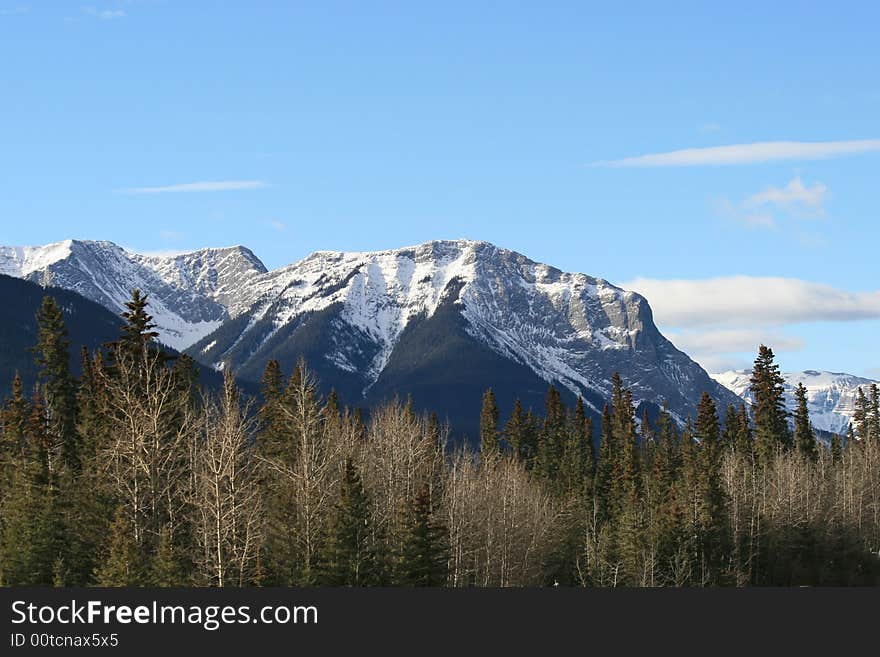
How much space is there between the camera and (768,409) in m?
164

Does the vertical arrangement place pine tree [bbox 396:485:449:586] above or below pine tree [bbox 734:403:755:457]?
below

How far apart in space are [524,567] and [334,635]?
6390 centimetres

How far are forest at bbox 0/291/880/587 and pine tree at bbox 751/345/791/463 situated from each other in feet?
0.93

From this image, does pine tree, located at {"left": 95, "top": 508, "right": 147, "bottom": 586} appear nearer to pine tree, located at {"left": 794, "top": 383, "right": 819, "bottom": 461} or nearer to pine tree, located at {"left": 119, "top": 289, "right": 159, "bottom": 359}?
pine tree, located at {"left": 119, "top": 289, "right": 159, "bottom": 359}

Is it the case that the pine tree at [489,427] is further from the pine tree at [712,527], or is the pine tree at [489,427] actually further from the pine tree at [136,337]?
the pine tree at [136,337]

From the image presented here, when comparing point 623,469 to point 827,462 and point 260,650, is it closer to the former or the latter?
point 827,462

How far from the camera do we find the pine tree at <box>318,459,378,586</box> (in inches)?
3019

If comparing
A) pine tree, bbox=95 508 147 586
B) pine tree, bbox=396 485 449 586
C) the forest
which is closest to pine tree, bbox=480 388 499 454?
the forest

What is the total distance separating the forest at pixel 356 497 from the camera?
250 feet

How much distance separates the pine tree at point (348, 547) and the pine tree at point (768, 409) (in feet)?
307

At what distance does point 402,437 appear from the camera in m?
122

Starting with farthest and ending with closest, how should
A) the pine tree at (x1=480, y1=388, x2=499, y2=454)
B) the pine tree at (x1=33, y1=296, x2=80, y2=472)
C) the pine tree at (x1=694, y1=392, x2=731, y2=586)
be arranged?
the pine tree at (x1=480, y1=388, x2=499, y2=454) → the pine tree at (x1=694, y1=392, x2=731, y2=586) → the pine tree at (x1=33, y1=296, x2=80, y2=472)

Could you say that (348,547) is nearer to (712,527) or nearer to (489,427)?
(712,527)

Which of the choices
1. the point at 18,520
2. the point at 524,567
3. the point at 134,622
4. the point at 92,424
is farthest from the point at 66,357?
the point at 134,622
